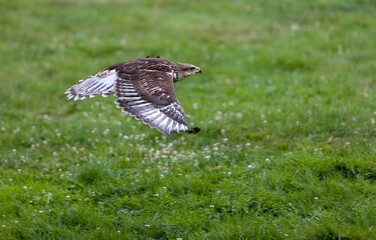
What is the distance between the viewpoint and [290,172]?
7.64m

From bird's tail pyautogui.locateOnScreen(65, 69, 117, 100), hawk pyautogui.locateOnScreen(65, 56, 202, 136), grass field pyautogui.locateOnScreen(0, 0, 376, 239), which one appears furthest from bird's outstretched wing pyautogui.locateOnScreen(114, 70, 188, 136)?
grass field pyautogui.locateOnScreen(0, 0, 376, 239)

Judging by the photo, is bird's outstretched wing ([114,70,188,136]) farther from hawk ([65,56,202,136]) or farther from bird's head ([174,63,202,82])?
bird's head ([174,63,202,82])

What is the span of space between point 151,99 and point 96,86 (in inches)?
43.0

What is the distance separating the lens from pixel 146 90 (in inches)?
294

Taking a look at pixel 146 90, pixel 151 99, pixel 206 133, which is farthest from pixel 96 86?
pixel 206 133

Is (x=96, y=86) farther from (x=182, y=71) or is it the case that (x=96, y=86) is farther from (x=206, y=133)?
(x=206, y=133)

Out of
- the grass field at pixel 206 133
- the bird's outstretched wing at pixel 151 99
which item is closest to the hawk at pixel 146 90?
the bird's outstretched wing at pixel 151 99

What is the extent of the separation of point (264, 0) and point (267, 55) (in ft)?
15.8

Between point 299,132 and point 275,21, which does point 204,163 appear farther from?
point 275,21

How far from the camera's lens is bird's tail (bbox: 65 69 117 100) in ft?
26.0

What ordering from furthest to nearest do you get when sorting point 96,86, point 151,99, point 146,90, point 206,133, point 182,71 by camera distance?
1. point 206,133
2. point 182,71
3. point 96,86
4. point 146,90
5. point 151,99

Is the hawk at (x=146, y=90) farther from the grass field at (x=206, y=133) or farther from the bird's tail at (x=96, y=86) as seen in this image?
the grass field at (x=206, y=133)

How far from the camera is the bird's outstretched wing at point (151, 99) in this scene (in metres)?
6.83

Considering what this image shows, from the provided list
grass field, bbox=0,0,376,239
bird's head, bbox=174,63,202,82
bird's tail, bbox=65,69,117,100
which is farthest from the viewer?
bird's head, bbox=174,63,202,82
